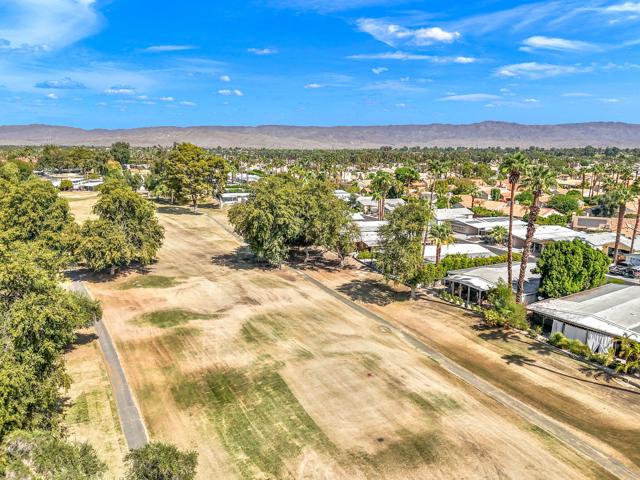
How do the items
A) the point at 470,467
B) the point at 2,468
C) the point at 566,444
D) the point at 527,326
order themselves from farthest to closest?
the point at 527,326, the point at 566,444, the point at 470,467, the point at 2,468

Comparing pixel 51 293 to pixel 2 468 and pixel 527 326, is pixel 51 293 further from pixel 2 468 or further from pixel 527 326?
pixel 527 326

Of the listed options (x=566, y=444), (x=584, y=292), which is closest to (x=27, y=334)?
(x=566, y=444)

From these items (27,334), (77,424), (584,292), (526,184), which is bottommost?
(77,424)

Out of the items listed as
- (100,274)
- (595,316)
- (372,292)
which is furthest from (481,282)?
(100,274)

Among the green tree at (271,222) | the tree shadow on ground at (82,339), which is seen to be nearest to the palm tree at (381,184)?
the green tree at (271,222)

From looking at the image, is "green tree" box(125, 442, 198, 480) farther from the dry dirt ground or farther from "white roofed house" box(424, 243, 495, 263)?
"white roofed house" box(424, 243, 495, 263)
